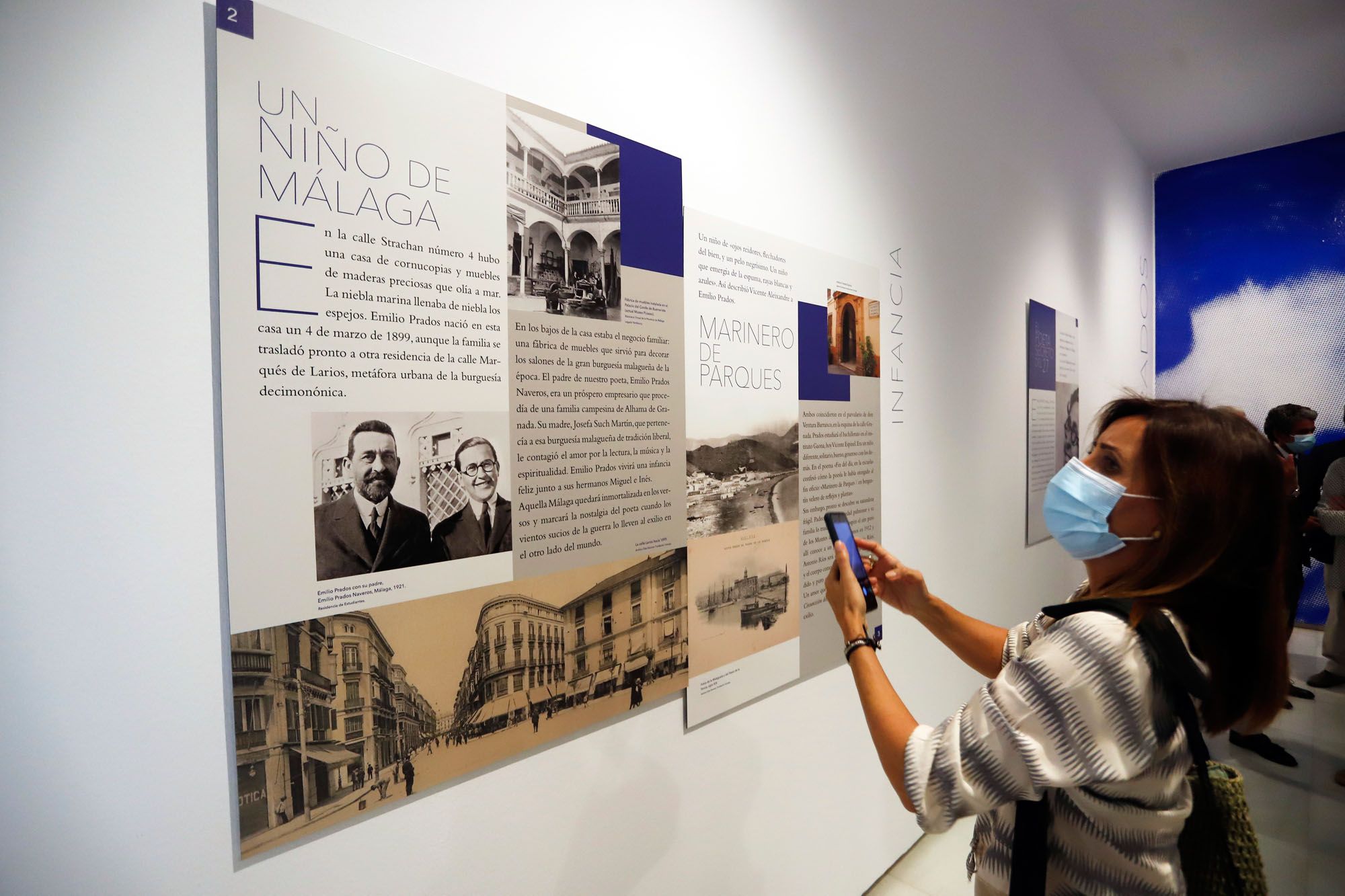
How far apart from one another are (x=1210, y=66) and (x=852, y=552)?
4.85 meters

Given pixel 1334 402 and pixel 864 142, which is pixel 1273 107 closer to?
pixel 1334 402

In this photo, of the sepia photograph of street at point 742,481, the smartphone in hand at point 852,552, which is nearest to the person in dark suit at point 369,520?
the sepia photograph of street at point 742,481

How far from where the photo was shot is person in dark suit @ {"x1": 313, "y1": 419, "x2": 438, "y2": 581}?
964 millimetres

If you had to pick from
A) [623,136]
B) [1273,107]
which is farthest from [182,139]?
[1273,107]

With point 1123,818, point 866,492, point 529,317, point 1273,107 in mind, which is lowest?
point 1123,818

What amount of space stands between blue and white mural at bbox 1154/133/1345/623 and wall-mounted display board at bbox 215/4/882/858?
19.0ft

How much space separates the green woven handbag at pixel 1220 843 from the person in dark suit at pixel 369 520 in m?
1.34

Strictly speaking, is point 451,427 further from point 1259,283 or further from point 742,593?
point 1259,283

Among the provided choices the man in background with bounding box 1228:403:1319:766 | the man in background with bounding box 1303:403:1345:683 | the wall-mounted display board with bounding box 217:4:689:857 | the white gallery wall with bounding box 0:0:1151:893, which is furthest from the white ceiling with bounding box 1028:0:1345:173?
the wall-mounted display board with bounding box 217:4:689:857

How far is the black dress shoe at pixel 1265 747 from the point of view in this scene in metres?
3.27

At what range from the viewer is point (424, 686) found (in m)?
1.07

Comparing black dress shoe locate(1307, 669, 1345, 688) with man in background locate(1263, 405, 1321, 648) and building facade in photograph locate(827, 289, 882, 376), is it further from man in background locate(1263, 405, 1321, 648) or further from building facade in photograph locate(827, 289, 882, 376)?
building facade in photograph locate(827, 289, 882, 376)

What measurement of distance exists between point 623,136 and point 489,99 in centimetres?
32

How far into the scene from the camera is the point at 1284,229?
5.20 metres
